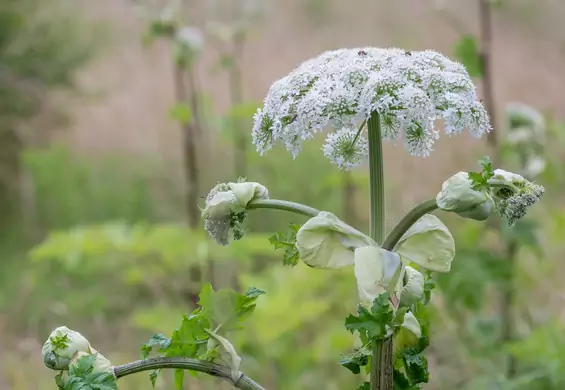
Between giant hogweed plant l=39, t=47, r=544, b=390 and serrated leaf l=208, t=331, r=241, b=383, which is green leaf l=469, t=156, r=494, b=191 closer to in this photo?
giant hogweed plant l=39, t=47, r=544, b=390

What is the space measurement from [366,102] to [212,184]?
10.7 feet

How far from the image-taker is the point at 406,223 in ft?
2.20

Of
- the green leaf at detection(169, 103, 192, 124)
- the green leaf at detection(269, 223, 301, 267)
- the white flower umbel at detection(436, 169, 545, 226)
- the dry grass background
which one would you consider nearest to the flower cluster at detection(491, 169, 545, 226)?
the white flower umbel at detection(436, 169, 545, 226)

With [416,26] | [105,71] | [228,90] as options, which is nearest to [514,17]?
[416,26]

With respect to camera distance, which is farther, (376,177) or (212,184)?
(212,184)

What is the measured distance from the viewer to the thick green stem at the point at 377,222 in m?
0.65

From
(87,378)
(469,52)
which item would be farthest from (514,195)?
(469,52)

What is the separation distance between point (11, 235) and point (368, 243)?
356 cm

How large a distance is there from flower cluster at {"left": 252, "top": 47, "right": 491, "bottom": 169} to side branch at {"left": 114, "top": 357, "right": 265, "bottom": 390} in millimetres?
245

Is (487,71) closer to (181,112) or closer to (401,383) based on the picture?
(181,112)

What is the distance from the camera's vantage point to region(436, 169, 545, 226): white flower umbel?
62 cm

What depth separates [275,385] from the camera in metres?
2.16

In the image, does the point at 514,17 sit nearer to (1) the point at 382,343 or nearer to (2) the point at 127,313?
(2) the point at 127,313

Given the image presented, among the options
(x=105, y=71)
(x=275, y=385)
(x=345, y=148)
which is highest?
(x=105, y=71)
